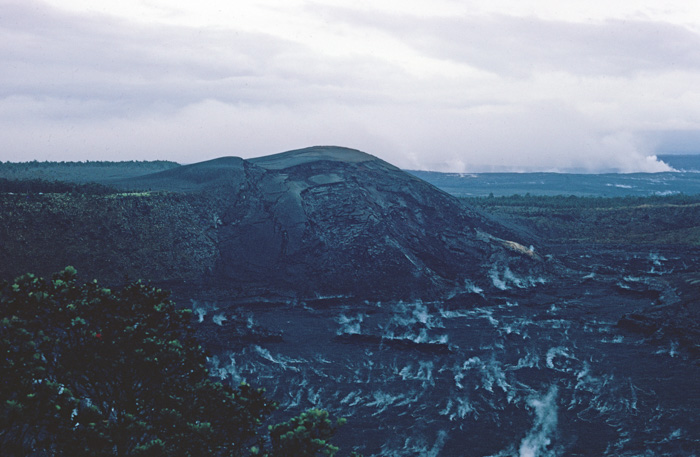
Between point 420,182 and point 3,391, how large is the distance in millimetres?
80686

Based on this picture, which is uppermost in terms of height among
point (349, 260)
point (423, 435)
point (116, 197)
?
point (116, 197)

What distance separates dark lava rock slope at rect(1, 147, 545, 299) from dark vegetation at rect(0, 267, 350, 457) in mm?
43845

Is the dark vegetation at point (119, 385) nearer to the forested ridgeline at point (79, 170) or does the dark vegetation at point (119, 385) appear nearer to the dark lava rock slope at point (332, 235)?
the dark lava rock slope at point (332, 235)

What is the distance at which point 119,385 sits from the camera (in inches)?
773

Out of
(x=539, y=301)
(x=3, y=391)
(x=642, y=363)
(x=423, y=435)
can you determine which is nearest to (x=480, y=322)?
(x=539, y=301)

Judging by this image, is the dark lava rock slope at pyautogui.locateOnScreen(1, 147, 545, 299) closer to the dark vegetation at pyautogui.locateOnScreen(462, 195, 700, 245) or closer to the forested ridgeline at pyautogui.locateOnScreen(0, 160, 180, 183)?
the dark vegetation at pyautogui.locateOnScreen(462, 195, 700, 245)

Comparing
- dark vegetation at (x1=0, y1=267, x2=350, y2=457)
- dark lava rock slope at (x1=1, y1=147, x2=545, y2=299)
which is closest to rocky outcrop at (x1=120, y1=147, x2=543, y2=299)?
dark lava rock slope at (x1=1, y1=147, x2=545, y2=299)

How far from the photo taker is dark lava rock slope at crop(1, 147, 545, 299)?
66250 mm

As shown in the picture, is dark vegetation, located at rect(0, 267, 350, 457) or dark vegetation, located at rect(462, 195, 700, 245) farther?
dark vegetation, located at rect(462, 195, 700, 245)

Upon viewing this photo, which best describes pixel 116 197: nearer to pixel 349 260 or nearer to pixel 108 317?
pixel 349 260

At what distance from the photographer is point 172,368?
786 inches

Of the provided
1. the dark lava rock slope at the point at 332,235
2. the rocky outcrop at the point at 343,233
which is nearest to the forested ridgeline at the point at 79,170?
the dark lava rock slope at the point at 332,235

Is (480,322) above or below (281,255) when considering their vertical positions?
below

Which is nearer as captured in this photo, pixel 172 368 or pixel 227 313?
pixel 172 368
